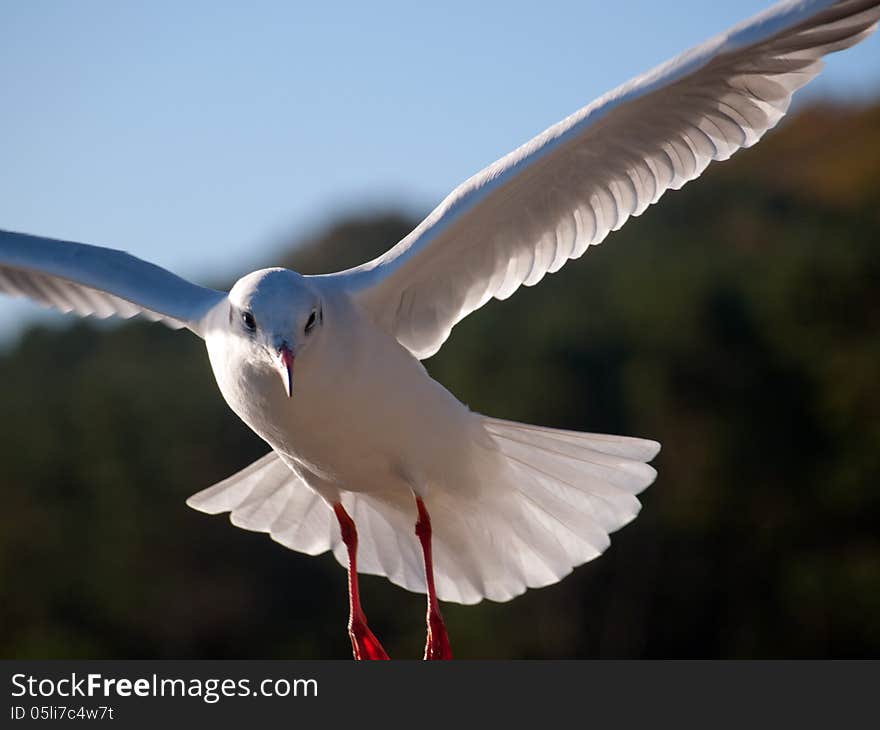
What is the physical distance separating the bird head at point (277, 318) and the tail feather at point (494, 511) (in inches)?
35.6

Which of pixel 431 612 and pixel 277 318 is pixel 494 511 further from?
pixel 277 318

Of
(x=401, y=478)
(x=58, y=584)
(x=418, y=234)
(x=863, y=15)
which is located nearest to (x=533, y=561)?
(x=401, y=478)

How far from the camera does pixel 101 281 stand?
4543 millimetres

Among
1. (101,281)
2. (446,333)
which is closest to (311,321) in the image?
(446,333)

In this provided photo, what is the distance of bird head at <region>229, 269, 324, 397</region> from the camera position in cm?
352

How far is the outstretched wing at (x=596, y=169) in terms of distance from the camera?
3.75 m

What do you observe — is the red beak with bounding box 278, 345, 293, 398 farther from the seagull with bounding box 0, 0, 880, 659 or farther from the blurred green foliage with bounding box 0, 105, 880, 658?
the blurred green foliage with bounding box 0, 105, 880, 658

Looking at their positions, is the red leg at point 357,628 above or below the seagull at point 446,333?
below

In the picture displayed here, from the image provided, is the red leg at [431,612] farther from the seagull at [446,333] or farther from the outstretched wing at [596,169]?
the outstretched wing at [596,169]

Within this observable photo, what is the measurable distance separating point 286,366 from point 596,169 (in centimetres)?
125

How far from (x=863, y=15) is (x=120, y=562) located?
1895 cm

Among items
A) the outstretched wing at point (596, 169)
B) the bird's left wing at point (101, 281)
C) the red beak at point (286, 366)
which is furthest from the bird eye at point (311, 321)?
the bird's left wing at point (101, 281)

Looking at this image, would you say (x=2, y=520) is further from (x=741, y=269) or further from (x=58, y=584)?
(x=741, y=269)

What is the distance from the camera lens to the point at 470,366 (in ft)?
69.2
